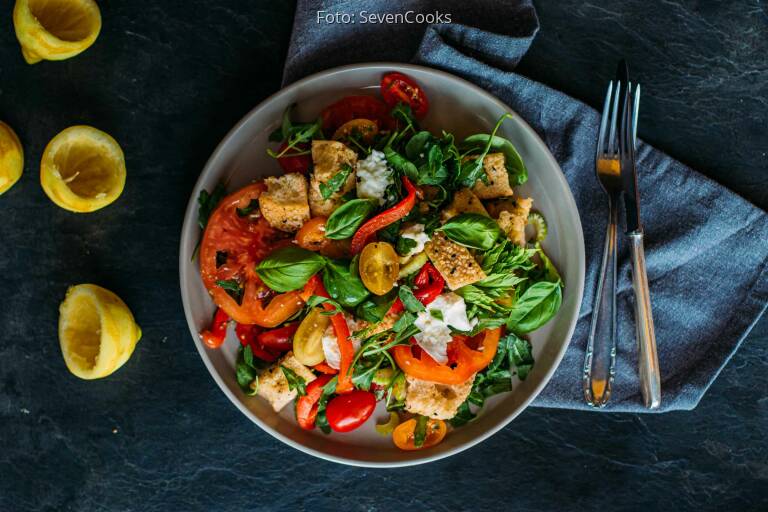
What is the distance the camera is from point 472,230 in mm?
2246

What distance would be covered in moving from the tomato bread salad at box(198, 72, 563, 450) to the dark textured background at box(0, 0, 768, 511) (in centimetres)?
40

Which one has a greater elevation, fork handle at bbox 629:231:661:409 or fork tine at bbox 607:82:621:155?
fork tine at bbox 607:82:621:155

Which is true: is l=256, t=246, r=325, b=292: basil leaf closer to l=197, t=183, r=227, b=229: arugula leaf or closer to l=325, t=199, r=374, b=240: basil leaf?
l=325, t=199, r=374, b=240: basil leaf

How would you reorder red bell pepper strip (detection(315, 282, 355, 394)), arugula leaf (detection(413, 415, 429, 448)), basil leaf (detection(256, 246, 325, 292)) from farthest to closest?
arugula leaf (detection(413, 415, 429, 448)), red bell pepper strip (detection(315, 282, 355, 394)), basil leaf (detection(256, 246, 325, 292))

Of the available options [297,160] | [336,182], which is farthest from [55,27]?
[336,182]

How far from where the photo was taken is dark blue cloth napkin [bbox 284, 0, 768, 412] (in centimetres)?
264

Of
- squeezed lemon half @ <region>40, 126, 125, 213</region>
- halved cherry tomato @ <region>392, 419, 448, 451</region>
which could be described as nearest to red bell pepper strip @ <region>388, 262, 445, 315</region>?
halved cherry tomato @ <region>392, 419, 448, 451</region>

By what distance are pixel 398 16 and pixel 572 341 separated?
150cm

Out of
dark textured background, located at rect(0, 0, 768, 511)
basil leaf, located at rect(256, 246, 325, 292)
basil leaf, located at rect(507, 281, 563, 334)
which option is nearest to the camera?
basil leaf, located at rect(256, 246, 325, 292)

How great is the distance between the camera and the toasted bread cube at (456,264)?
2291mm

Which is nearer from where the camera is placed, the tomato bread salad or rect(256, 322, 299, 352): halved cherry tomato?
the tomato bread salad

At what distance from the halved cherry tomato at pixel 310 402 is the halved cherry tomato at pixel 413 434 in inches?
13.1

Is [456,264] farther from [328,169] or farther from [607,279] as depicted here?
[607,279]

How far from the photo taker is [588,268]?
105 inches
